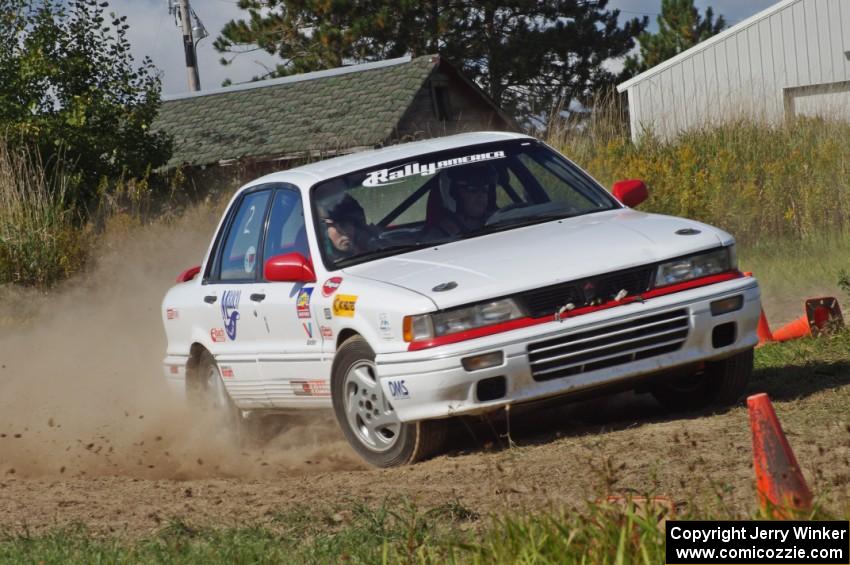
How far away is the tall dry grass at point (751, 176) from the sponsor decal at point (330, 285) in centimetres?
842

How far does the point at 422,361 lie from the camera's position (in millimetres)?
6559

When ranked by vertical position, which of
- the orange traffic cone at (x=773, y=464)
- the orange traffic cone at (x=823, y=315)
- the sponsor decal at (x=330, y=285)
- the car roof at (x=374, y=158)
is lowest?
the orange traffic cone at (x=823, y=315)

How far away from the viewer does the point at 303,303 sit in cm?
756

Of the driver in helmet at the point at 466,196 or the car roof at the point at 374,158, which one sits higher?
the car roof at the point at 374,158

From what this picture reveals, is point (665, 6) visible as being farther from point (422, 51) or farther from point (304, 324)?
point (304, 324)

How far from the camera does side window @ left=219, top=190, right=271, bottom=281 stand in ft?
27.6

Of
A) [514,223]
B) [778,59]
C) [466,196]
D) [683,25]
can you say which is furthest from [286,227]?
[683,25]

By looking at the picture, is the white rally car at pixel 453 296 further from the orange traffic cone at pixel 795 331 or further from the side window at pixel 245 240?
the orange traffic cone at pixel 795 331

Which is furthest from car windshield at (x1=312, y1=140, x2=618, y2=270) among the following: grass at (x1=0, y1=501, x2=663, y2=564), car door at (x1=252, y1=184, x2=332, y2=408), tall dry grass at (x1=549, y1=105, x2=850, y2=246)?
tall dry grass at (x1=549, y1=105, x2=850, y2=246)

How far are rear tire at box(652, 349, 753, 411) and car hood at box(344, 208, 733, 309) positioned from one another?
699 millimetres

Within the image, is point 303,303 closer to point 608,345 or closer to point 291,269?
point 291,269

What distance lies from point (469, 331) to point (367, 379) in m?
0.71

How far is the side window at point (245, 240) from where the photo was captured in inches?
331

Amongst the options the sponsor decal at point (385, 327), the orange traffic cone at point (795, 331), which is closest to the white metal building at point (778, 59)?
the orange traffic cone at point (795, 331)
